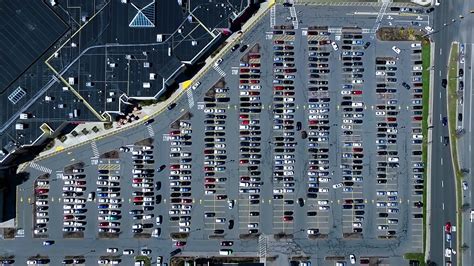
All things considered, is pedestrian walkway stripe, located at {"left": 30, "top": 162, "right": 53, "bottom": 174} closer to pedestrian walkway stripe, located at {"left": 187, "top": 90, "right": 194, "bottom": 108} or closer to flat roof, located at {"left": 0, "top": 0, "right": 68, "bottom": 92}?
flat roof, located at {"left": 0, "top": 0, "right": 68, "bottom": 92}

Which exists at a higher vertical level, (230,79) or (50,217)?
(230,79)

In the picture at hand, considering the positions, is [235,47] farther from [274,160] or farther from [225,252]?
[225,252]

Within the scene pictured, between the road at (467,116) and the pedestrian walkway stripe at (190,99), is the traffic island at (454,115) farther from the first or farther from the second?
the pedestrian walkway stripe at (190,99)

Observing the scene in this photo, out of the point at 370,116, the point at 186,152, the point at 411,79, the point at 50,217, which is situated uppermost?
the point at 411,79

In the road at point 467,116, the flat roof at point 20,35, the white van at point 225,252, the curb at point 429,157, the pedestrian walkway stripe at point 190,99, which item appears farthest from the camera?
the road at point 467,116

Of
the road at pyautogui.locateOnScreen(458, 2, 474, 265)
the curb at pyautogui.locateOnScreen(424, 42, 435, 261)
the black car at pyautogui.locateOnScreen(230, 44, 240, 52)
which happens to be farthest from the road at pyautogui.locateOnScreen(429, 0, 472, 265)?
the black car at pyautogui.locateOnScreen(230, 44, 240, 52)

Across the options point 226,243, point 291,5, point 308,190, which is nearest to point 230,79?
point 291,5

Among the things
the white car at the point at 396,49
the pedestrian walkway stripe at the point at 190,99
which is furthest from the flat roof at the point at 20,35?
the white car at the point at 396,49

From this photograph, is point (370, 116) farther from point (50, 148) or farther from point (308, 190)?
point (50, 148)
